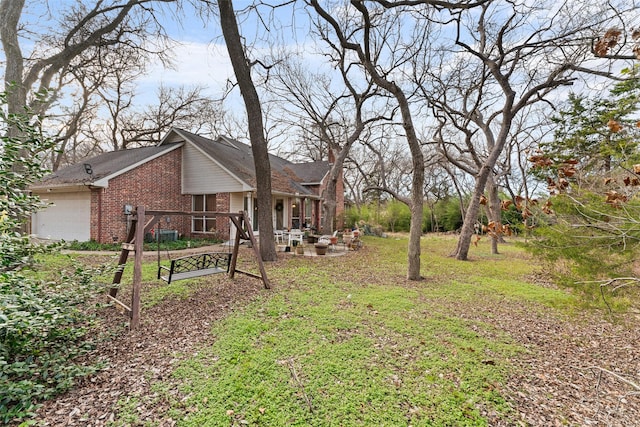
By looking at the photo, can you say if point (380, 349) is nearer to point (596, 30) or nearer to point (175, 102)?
point (596, 30)

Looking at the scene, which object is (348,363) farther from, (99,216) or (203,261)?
(99,216)

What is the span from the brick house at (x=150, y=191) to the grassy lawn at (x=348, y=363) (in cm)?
794

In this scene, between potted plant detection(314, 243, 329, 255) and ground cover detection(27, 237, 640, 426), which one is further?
potted plant detection(314, 243, 329, 255)

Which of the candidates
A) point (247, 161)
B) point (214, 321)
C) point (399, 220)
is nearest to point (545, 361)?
point (214, 321)

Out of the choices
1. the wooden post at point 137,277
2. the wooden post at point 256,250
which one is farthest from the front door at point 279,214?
the wooden post at point 137,277

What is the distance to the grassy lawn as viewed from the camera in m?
2.70

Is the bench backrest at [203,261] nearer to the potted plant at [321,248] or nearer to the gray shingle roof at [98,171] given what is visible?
the potted plant at [321,248]

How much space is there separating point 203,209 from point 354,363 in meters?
13.0

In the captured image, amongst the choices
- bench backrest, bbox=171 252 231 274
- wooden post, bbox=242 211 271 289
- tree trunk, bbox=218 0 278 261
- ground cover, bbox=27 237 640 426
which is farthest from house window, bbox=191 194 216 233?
wooden post, bbox=242 211 271 289

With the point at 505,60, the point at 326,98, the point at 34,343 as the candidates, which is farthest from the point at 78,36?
the point at 505,60

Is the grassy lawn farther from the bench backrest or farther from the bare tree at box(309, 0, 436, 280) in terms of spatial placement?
the bare tree at box(309, 0, 436, 280)

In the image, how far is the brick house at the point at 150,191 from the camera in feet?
38.6

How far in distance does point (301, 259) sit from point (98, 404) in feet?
25.4

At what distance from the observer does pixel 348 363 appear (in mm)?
3426
